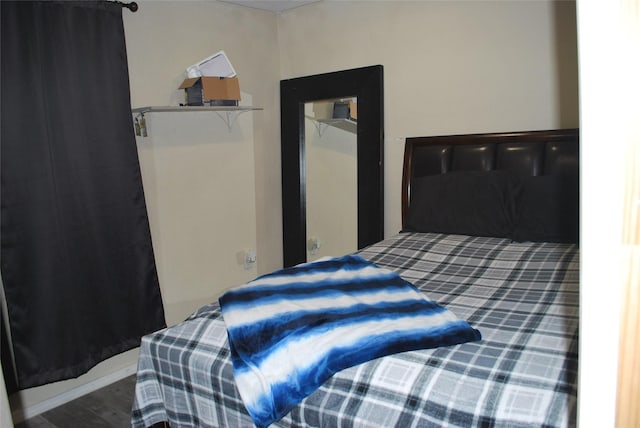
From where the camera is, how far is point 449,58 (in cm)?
313

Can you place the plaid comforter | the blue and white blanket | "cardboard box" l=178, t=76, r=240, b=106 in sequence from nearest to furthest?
the plaid comforter, the blue and white blanket, "cardboard box" l=178, t=76, r=240, b=106

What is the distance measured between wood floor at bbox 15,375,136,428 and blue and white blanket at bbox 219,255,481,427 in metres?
1.24

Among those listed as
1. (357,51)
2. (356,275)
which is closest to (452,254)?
(356,275)

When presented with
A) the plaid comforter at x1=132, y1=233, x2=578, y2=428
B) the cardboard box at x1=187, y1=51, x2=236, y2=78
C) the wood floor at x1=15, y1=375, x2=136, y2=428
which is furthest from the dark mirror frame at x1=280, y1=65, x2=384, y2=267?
the wood floor at x1=15, y1=375, x2=136, y2=428

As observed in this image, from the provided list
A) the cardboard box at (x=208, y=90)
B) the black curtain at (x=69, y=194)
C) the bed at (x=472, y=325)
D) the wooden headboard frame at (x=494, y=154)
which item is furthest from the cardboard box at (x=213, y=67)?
the bed at (x=472, y=325)

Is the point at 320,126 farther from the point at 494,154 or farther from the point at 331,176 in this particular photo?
the point at 494,154

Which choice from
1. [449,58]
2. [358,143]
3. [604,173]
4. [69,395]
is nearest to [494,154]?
[449,58]

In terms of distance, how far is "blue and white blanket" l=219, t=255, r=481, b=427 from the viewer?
1271 mm

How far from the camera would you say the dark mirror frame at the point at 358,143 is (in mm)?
3432

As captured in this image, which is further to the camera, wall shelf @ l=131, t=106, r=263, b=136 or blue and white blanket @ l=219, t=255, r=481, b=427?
wall shelf @ l=131, t=106, r=263, b=136

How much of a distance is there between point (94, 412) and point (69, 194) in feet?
3.81

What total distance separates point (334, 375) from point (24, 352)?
6.13ft

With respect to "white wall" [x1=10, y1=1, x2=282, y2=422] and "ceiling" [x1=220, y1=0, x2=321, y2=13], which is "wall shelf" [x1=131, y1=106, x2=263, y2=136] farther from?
"ceiling" [x1=220, y1=0, x2=321, y2=13]

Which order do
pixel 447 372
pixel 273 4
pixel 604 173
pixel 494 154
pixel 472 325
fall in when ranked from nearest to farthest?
pixel 604 173, pixel 447 372, pixel 472 325, pixel 494 154, pixel 273 4
